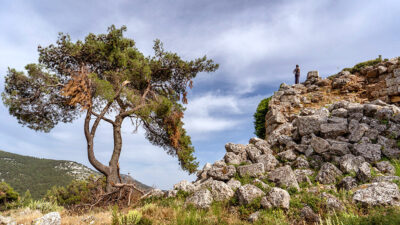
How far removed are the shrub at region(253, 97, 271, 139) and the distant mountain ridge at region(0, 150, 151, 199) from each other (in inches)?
1359

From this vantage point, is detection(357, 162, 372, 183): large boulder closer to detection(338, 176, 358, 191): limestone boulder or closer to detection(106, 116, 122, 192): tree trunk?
detection(338, 176, 358, 191): limestone boulder

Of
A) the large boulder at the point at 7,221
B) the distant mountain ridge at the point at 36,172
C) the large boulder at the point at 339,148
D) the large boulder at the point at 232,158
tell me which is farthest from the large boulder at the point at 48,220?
the distant mountain ridge at the point at 36,172

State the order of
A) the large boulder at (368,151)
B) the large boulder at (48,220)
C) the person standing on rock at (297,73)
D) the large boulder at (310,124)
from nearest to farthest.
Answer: the large boulder at (48,220) < the large boulder at (368,151) < the large boulder at (310,124) < the person standing on rock at (297,73)

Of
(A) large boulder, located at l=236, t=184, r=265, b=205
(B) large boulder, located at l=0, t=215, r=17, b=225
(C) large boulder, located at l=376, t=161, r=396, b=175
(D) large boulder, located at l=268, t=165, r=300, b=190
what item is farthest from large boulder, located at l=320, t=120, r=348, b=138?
(B) large boulder, located at l=0, t=215, r=17, b=225

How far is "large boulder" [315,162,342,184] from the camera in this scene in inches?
332

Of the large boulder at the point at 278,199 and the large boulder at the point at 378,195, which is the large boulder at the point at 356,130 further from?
the large boulder at the point at 278,199

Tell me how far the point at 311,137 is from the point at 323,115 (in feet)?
6.47

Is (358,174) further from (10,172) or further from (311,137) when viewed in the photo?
(10,172)

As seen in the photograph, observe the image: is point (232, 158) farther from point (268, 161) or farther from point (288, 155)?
point (288, 155)

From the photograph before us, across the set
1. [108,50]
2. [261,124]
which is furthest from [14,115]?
[261,124]

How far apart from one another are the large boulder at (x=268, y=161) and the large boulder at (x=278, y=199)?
123 inches

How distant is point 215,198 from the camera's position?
316 inches

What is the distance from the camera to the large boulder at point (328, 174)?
8430 millimetres

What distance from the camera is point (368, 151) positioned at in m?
9.47
